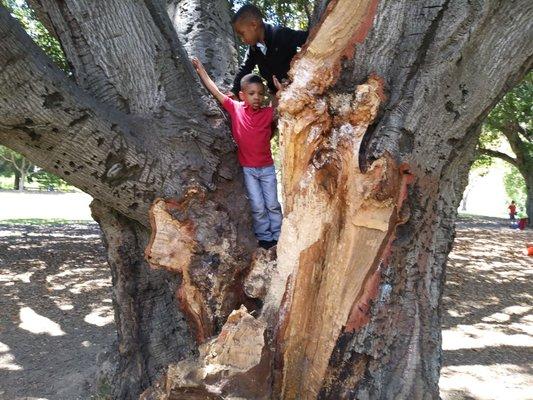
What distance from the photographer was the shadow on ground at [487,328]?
4.50 metres

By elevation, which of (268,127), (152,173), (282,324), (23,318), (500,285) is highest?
(268,127)

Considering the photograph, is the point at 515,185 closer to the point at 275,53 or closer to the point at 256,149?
the point at 275,53

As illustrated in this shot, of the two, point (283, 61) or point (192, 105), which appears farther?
point (283, 61)

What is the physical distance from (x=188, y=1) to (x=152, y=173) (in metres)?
1.81

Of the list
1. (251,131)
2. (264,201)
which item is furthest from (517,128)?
(251,131)

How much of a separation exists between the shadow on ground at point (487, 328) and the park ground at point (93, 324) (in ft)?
0.04

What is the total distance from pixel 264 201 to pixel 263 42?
3.65 feet

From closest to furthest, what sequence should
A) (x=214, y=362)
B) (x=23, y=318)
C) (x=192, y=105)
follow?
(x=214, y=362) → (x=192, y=105) → (x=23, y=318)

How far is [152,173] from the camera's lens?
2.72 meters

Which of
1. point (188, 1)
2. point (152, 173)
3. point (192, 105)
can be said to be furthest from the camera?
point (188, 1)

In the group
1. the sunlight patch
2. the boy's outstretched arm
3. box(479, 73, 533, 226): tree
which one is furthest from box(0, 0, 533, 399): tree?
box(479, 73, 533, 226): tree

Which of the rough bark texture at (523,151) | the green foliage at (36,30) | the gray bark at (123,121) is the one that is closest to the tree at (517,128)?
the rough bark texture at (523,151)

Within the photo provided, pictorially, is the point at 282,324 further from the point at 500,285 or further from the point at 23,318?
the point at 500,285

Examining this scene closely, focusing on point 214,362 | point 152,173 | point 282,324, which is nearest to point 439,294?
point 282,324
